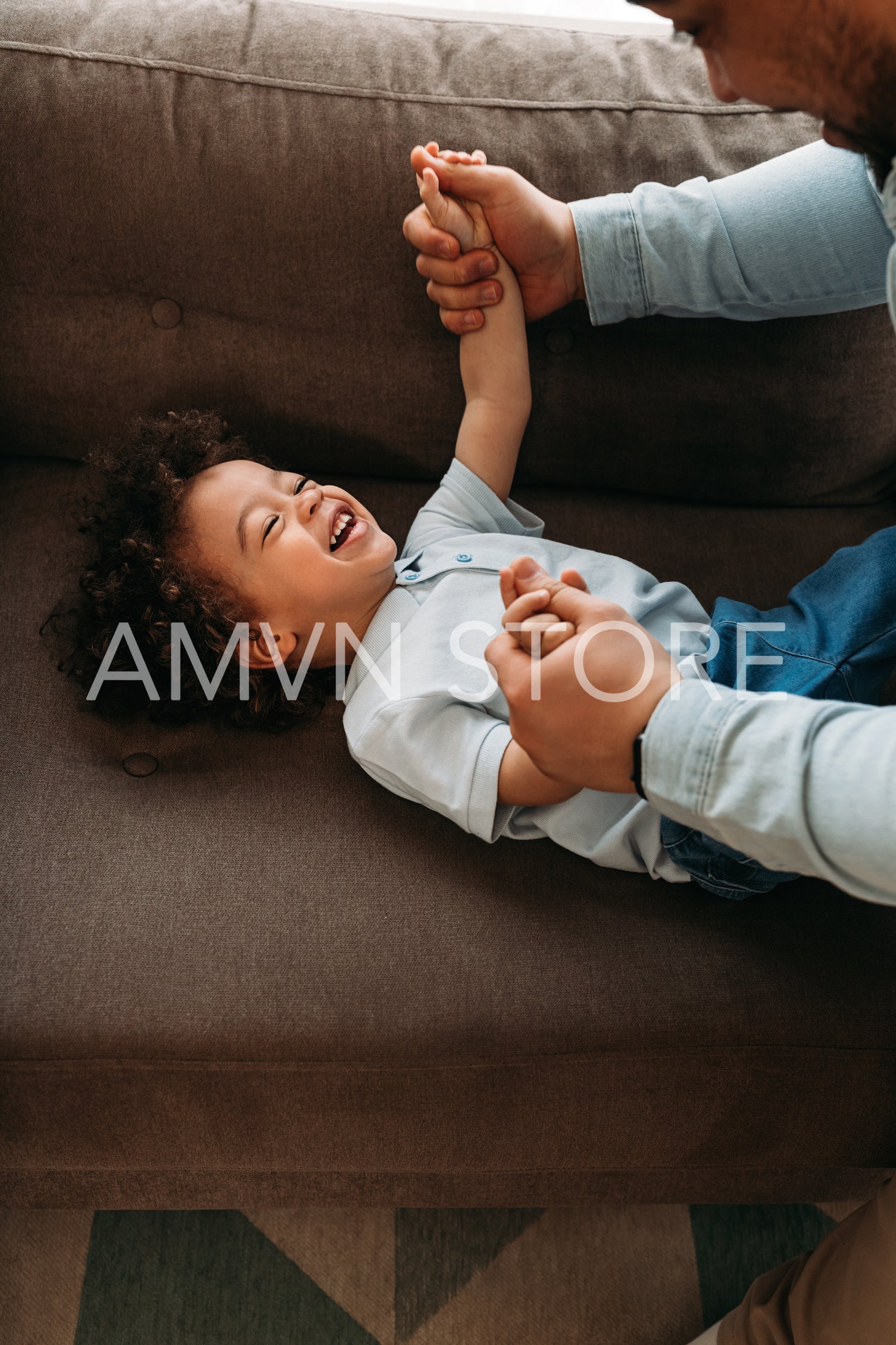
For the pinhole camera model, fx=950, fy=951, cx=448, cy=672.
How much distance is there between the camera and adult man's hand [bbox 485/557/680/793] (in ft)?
2.45

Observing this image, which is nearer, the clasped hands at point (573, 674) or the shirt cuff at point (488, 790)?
the clasped hands at point (573, 674)

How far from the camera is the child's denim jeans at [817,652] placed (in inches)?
36.2

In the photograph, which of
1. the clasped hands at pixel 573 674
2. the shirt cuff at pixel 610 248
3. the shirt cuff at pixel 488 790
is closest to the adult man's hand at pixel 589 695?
the clasped hands at pixel 573 674

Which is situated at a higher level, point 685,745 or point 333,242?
point 333,242

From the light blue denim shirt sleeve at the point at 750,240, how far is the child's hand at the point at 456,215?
110mm

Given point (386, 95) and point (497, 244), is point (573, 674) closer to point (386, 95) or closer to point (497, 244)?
point (497, 244)

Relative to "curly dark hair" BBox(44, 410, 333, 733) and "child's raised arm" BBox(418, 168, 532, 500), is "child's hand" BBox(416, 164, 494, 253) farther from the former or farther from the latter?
"curly dark hair" BBox(44, 410, 333, 733)

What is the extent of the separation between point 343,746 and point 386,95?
2.57 feet

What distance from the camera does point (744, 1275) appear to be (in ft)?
3.86

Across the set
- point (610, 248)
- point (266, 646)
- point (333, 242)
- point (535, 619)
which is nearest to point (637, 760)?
point (535, 619)

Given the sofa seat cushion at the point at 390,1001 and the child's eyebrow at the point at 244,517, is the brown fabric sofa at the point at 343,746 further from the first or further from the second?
the child's eyebrow at the point at 244,517

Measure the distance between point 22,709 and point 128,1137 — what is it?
0.48 m

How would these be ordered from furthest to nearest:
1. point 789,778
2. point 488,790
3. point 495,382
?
1. point 495,382
2. point 488,790
3. point 789,778

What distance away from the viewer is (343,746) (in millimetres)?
1105
